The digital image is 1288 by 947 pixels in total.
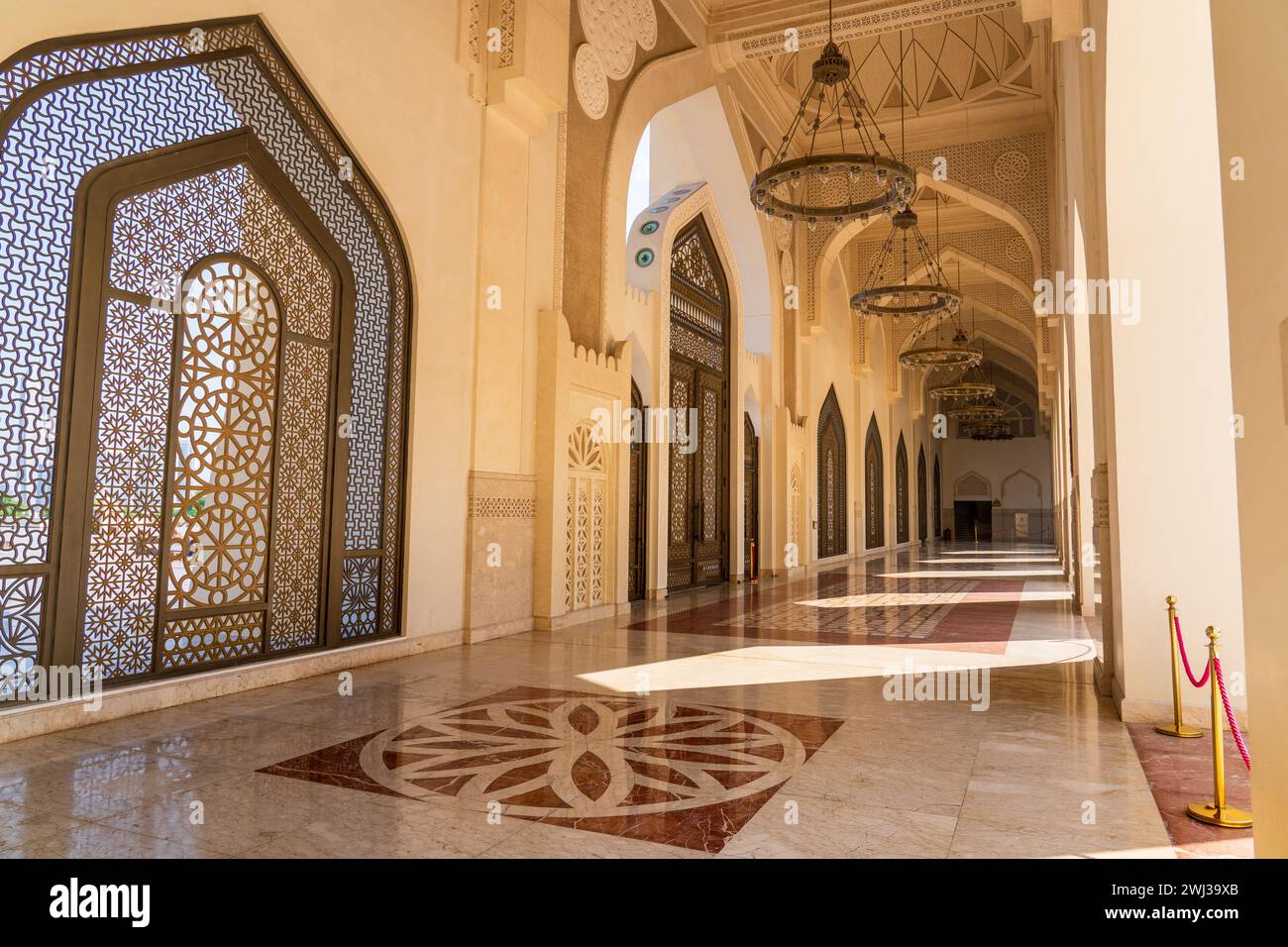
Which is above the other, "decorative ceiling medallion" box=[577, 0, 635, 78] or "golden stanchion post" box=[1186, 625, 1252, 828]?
"decorative ceiling medallion" box=[577, 0, 635, 78]

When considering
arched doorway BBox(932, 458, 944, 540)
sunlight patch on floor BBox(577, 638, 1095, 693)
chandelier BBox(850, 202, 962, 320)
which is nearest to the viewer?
sunlight patch on floor BBox(577, 638, 1095, 693)

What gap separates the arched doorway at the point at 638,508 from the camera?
274 inches

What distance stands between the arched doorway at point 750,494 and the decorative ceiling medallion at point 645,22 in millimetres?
3818

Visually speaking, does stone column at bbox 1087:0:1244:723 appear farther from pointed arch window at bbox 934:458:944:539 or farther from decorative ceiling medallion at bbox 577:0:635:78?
pointed arch window at bbox 934:458:944:539

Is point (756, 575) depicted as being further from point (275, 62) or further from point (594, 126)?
point (275, 62)

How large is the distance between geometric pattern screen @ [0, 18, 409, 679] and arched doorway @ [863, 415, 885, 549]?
11.1 meters

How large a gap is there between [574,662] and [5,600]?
→ 2.20 m

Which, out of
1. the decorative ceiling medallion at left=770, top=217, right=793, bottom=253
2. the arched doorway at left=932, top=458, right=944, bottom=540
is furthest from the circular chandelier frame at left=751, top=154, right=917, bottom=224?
the arched doorway at left=932, top=458, right=944, bottom=540

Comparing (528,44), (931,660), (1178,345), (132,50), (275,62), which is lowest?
(931,660)

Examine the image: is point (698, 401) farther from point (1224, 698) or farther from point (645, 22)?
point (1224, 698)

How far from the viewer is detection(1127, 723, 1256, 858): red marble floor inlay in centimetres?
186

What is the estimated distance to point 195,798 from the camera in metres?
2.08

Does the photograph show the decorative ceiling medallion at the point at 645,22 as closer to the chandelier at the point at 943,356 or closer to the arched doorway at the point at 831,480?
the chandelier at the point at 943,356

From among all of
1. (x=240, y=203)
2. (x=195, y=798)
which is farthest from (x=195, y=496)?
(x=195, y=798)
